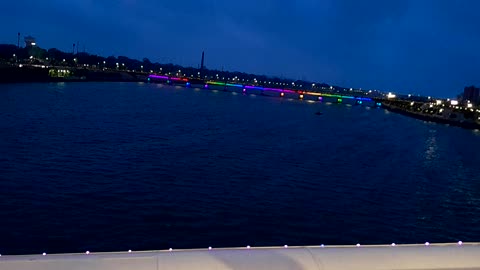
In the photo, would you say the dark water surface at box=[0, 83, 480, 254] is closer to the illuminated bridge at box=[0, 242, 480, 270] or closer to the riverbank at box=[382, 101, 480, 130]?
the illuminated bridge at box=[0, 242, 480, 270]

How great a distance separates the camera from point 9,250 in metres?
7.23

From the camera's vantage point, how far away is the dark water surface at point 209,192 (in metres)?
8.42

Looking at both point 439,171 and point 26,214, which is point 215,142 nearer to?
point 439,171

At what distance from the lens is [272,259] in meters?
2.34

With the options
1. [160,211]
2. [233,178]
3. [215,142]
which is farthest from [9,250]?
[215,142]

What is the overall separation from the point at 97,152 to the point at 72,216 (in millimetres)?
6897

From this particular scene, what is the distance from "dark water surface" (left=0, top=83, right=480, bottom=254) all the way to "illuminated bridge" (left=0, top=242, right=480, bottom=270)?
544 cm

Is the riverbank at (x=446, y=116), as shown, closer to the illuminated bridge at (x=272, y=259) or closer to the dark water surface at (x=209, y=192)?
the dark water surface at (x=209, y=192)

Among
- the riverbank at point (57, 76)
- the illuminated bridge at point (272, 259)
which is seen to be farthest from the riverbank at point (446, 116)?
the illuminated bridge at point (272, 259)

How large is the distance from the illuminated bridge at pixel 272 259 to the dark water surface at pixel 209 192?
5.44m

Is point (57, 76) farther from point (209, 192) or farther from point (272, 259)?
point (272, 259)

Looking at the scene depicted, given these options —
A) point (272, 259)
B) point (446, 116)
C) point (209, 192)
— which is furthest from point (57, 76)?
point (272, 259)

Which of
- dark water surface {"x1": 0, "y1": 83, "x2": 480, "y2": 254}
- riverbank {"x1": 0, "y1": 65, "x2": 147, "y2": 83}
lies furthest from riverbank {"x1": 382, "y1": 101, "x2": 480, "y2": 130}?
riverbank {"x1": 0, "y1": 65, "x2": 147, "y2": 83}

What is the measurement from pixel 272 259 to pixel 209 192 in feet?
29.9
